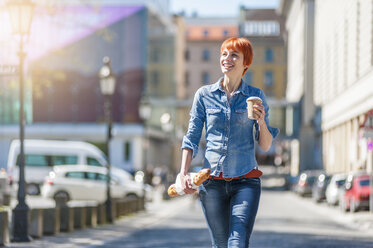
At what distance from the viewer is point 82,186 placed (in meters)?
31.1

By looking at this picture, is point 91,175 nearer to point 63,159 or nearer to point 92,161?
point 63,159

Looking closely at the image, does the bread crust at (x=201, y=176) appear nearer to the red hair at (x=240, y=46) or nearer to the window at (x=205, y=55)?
the red hair at (x=240, y=46)

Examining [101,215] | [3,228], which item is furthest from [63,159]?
[3,228]

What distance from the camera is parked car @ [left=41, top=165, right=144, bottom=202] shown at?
31031 millimetres

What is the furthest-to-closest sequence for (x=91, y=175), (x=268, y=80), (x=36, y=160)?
(x=268, y=80), (x=36, y=160), (x=91, y=175)

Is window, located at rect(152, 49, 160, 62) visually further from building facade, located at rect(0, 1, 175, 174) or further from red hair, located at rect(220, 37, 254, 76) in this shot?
red hair, located at rect(220, 37, 254, 76)

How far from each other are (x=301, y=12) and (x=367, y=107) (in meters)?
37.7

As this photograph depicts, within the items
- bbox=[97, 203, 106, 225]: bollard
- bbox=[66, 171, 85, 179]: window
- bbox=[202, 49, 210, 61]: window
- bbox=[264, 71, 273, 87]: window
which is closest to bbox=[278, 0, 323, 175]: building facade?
bbox=[66, 171, 85, 179]: window

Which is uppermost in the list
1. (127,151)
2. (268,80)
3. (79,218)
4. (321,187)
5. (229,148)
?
(268,80)

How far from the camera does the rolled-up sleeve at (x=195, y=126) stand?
5355 mm

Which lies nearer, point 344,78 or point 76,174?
point 76,174

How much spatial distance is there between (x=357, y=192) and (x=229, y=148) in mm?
21805

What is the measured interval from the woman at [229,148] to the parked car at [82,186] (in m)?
25.8

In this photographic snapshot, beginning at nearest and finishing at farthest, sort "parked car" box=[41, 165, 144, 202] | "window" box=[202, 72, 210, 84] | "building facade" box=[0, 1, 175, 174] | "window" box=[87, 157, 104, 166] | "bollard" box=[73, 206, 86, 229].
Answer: "bollard" box=[73, 206, 86, 229]
"parked car" box=[41, 165, 144, 202]
"window" box=[87, 157, 104, 166]
"building facade" box=[0, 1, 175, 174]
"window" box=[202, 72, 210, 84]
